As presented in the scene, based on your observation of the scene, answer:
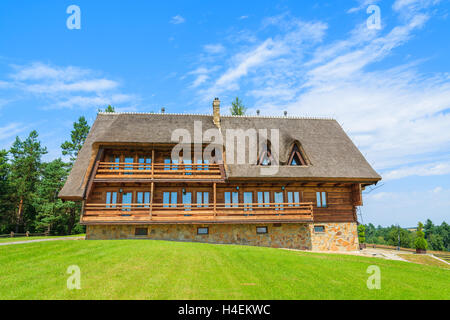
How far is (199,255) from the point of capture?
43.5 ft

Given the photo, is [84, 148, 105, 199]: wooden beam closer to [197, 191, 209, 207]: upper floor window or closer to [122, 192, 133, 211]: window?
[122, 192, 133, 211]: window

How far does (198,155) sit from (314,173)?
8.73 metres

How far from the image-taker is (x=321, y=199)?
2364 cm

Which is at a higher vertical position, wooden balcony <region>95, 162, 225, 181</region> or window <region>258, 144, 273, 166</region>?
window <region>258, 144, 273, 166</region>

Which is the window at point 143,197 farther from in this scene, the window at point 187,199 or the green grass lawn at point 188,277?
the green grass lawn at point 188,277

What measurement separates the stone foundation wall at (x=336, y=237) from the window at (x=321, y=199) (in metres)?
1.45

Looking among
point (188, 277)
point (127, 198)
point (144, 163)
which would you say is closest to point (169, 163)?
point (144, 163)

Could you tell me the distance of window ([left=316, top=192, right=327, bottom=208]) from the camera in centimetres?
2350

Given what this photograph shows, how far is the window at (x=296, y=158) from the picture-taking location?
23642 mm

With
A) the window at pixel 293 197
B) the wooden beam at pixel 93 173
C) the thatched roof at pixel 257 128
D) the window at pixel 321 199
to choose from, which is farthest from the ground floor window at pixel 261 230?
the wooden beam at pixel 93 173

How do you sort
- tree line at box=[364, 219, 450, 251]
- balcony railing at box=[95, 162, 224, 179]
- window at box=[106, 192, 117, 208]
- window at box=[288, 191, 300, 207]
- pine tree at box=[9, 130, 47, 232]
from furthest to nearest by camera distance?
tree line at box=[364, 219, 450, 251], pine tree at box=[9, 130, 47, 232], window at box=[288, 191, 300, 207], window at box=[106, 192, 117, 208], balcony railing at box=[95, 162, 224, 179]

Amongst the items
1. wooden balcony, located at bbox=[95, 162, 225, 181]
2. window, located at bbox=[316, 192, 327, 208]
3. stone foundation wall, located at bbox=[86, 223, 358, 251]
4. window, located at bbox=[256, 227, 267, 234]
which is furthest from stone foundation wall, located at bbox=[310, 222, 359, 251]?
wooden balcony, located at bbox=[95, 162, 225, 181]

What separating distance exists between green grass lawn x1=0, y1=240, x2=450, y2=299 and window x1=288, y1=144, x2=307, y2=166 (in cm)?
1138

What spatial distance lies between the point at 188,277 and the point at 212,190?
13.9 m
